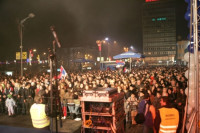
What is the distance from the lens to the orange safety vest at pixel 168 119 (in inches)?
180

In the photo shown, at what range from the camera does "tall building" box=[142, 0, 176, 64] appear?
111 meters

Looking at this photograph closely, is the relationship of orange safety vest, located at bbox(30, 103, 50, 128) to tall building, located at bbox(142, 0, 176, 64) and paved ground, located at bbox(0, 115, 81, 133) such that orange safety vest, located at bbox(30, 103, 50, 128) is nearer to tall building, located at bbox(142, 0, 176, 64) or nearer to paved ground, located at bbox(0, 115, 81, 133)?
paved ground, located at bbox(0, 115, 81, 133)

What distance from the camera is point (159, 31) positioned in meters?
114

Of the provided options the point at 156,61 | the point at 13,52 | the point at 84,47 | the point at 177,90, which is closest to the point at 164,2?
the point at 156,61

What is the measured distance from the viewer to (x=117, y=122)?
5004mm

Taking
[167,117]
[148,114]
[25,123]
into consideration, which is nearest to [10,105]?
[25,123]

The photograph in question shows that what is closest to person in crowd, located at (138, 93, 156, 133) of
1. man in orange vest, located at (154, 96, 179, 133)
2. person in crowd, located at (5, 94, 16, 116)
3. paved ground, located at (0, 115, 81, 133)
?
man in orange vest, located at (154, 96, 179, 133)

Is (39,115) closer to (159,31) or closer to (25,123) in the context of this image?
(25,123)

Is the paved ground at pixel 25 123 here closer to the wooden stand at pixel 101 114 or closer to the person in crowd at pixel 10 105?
the person in crowd at pixel 10 105

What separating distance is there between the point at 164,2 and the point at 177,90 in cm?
Answer: 11986

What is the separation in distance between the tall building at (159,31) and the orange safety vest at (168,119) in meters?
110

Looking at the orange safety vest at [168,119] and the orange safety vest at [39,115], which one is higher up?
the orange safety vest at [168,119]

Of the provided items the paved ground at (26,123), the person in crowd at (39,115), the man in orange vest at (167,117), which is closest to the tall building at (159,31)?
the paved ground at (26,123)

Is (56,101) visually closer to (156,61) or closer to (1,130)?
(1,130)
